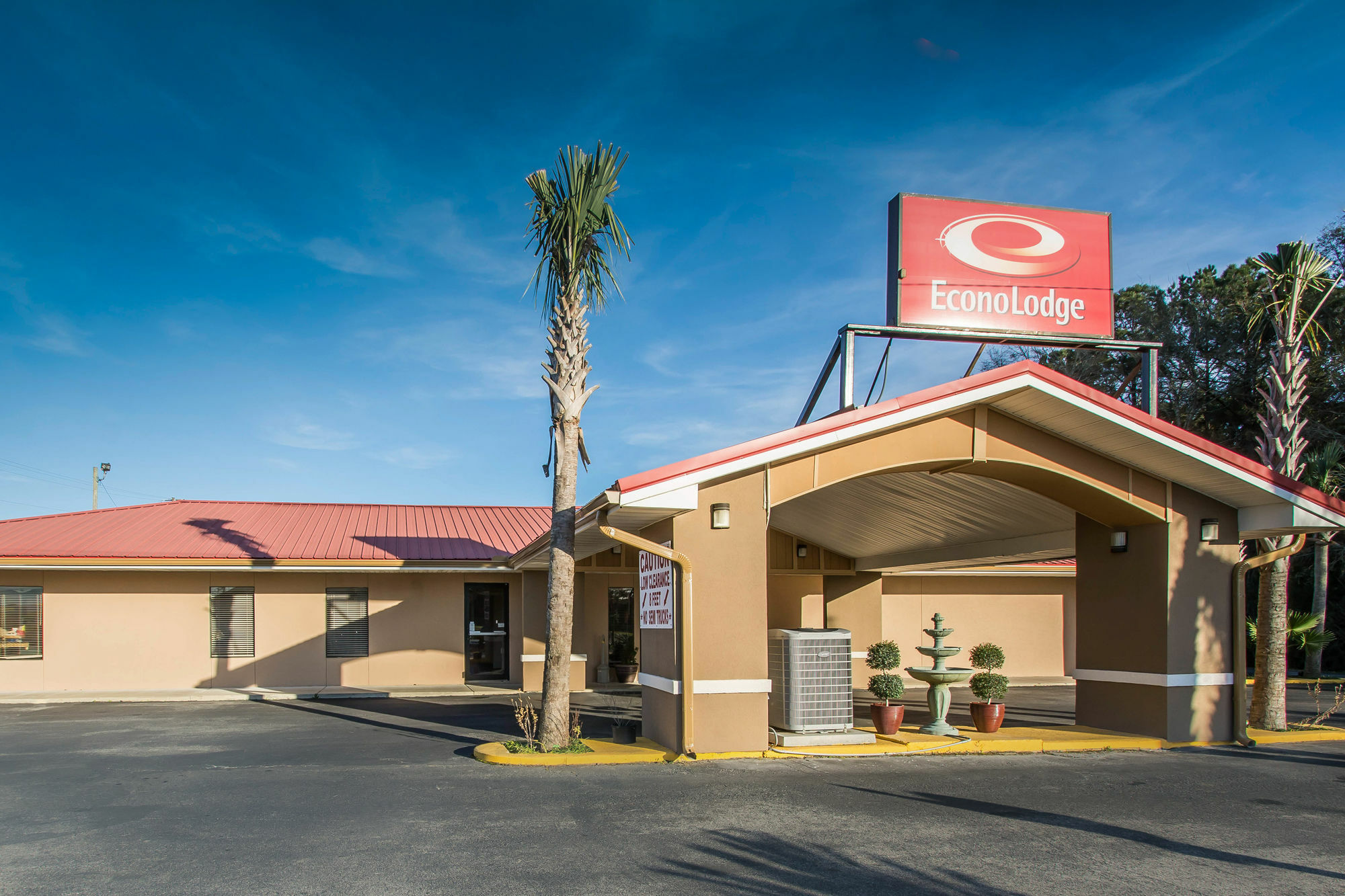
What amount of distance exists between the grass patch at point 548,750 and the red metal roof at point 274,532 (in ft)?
31.1

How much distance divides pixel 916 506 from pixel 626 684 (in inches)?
357

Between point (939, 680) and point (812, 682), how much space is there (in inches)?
75.5

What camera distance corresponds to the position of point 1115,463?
12242mm

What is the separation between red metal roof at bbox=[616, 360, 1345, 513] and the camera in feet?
34.6

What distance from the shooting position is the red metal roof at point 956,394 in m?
10.5

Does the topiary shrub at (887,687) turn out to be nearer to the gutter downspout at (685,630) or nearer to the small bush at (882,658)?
the gutter downspout at (685,630)

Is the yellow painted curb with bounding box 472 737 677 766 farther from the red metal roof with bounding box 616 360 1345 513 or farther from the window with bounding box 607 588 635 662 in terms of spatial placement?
the window with bounding box 607 588 635 662

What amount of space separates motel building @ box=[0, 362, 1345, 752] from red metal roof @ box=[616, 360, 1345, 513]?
3 centimetres

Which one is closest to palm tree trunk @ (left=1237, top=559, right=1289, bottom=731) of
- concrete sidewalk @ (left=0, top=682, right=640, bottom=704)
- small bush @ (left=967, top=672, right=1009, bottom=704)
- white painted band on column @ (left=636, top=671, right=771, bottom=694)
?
small bush @ (left=967, top=672, right=1009, bottom=704)

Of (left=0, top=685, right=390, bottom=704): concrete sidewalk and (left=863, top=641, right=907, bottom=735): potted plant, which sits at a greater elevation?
(left=863, top=641, right=907, bottom=735): potted plant

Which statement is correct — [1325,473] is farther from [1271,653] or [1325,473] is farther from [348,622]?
[348,622]

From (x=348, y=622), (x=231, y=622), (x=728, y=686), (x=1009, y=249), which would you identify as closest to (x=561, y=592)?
(x=728, y=686)

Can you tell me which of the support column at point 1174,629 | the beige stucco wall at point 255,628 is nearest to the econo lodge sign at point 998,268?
the support column at point 1174,629

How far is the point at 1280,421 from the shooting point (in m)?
14.2
